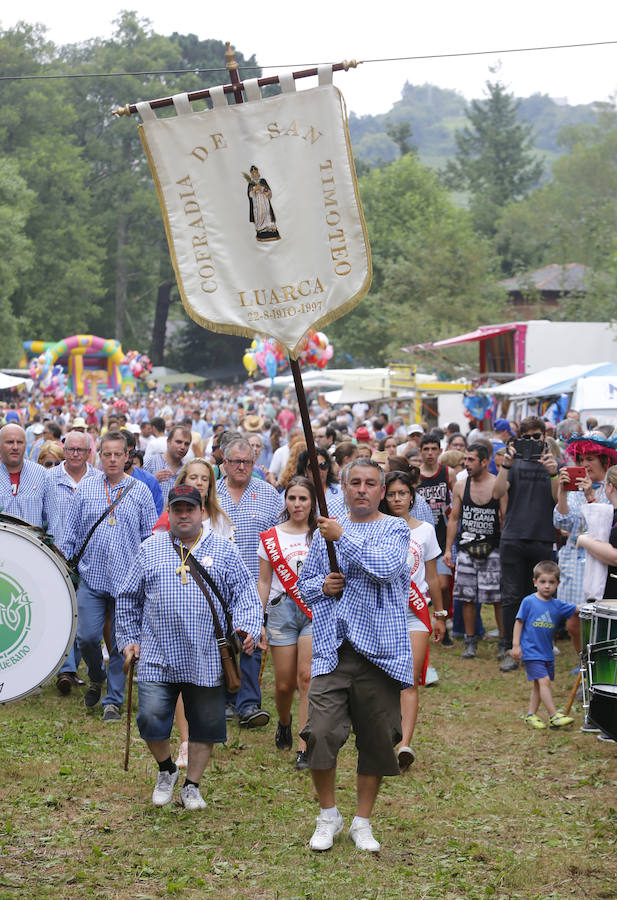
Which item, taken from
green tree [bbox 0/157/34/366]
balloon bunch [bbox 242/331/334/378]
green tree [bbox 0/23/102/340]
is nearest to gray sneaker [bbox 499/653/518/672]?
balloon bunch [bbox 242/331/334/378]

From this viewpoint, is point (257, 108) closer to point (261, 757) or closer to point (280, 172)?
point (280, 172)

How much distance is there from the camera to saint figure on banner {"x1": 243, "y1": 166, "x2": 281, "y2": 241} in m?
5.36

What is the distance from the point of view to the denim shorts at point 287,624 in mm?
7055

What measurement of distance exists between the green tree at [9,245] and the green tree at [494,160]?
44146 millimetres

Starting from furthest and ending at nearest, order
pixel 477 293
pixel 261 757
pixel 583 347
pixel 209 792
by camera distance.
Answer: pixel 477 293 → pixel 583 347 → pixel 261 757 → pixel 209 792

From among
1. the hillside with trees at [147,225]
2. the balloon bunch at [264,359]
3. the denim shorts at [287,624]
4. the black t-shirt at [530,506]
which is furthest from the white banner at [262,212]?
the hillside with trees at [147,225]

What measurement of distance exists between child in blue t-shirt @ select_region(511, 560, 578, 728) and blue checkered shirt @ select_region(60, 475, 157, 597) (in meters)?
2.80

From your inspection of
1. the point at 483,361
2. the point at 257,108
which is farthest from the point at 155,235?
the point at 257,108

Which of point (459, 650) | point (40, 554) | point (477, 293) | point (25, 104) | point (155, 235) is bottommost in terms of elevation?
point (459, 650)

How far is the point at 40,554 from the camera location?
5.87 meters

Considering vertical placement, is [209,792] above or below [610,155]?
below

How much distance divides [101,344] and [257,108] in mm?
54391

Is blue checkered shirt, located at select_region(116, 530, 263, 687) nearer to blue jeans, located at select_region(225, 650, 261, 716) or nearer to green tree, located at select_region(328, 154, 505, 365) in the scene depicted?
blue jeans, located at select_region(225, 650, 261, 716)

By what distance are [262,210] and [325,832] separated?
2.97 meters
